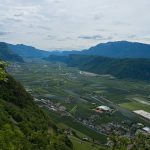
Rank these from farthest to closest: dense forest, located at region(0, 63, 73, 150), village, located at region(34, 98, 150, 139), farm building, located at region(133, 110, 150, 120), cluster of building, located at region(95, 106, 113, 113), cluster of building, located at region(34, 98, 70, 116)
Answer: cluster of building, located at region(95, 106, 113, 113), farm building, located at region(133, 110, 150, 120), cluster of building, located at region(34, 98, 70, 116), village, located at region(34, 98, 150, 139), dense forest, located at region(0, 63, 73, 150)

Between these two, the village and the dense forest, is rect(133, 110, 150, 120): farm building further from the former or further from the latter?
the dense forest

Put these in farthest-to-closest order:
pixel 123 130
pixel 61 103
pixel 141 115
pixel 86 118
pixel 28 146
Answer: pixel 61 103 < pixel 141 115 < pixel 86 118 < pixel 123 130 < pixel 28 146

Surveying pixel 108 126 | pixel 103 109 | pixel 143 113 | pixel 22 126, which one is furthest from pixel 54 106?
pixel 22 126

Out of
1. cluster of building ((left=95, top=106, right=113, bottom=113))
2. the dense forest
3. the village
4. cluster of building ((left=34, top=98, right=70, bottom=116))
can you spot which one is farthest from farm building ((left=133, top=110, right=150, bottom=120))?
the dense forest

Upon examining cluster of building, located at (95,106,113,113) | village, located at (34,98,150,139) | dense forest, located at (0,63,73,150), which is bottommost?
village, located at (34,98,150,139)

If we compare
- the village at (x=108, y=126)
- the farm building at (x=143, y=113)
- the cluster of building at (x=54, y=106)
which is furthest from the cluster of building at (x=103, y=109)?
the cluster of building at (x=54, y=106)

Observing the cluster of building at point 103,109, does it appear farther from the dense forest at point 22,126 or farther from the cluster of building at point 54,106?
the dense forest at point 22,126

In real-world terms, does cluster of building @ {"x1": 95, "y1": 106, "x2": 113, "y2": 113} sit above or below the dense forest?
below

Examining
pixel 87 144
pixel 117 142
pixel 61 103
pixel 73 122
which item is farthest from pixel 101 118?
pixel 117 142

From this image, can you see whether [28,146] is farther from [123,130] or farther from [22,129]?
[123,130]
